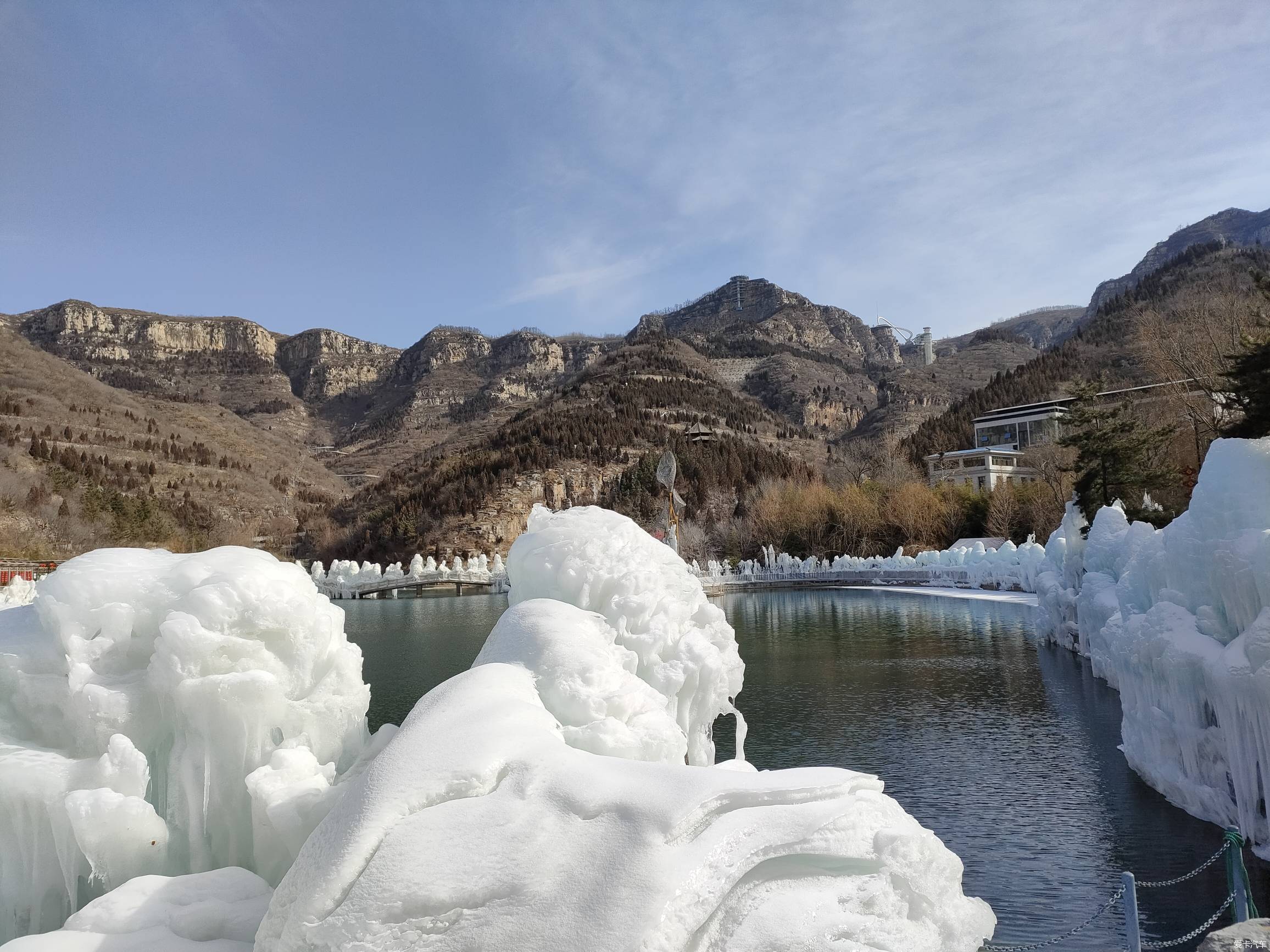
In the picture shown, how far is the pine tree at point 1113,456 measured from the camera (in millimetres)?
31219

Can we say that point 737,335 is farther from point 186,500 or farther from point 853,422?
point 186,500

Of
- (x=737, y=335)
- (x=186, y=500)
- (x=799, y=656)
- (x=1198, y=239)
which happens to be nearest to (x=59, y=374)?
(x=186, y=500)

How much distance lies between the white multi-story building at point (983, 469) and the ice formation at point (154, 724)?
6472 cm

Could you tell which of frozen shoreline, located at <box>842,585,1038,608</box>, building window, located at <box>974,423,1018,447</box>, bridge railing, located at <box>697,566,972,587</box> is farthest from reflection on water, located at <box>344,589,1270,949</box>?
building window, located at <box>974,423,1018,447</box>

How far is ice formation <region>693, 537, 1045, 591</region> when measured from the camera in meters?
39.7

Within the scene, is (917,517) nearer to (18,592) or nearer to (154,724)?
(18,592)

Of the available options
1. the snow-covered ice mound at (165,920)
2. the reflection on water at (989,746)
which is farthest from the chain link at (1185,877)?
the snow-covered ice mound at (165,920)

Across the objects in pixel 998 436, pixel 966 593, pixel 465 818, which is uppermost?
pixel 998 436

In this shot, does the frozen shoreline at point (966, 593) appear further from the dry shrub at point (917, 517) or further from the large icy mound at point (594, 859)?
the large icy mound at point (594, 859)

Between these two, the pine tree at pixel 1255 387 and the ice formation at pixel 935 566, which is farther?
the ice formation at pixel 935 566

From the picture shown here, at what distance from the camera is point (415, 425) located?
180 metres

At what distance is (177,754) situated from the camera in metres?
6.31

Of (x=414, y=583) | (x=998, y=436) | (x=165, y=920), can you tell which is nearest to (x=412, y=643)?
(x=165, y=920)

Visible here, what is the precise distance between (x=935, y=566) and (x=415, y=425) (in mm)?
146593
